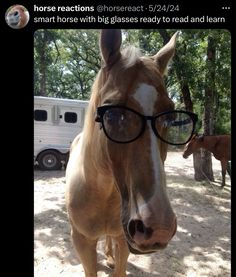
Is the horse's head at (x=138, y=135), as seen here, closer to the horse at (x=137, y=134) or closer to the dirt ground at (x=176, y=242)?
the horse at (x=137, y=134)

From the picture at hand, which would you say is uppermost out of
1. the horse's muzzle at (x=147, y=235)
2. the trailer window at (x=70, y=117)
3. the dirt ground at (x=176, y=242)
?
the trailer window at (x=70, y=117)

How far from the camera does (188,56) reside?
6039 mm

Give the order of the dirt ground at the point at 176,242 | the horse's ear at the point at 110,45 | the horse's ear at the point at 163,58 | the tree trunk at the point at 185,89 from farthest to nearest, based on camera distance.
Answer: the tree trunk at the point at 185,89 → the dirt ground at the point at 176,242 → the horse's ear at the point at 163,58 → the horse's ear at the point at 110,45

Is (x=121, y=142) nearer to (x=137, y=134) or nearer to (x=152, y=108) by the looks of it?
(x=137, y=134)

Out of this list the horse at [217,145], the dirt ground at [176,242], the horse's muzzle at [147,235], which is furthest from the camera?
→ the horse at [217,145]

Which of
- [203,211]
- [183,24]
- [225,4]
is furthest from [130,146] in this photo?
[203,211]

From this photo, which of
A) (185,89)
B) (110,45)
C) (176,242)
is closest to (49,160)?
(185,89)

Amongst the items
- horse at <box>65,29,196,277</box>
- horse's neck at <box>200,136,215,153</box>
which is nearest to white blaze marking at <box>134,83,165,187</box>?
horse at <box>65,29,196,277</box>

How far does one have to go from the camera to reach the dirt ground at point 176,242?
9.85 ft
